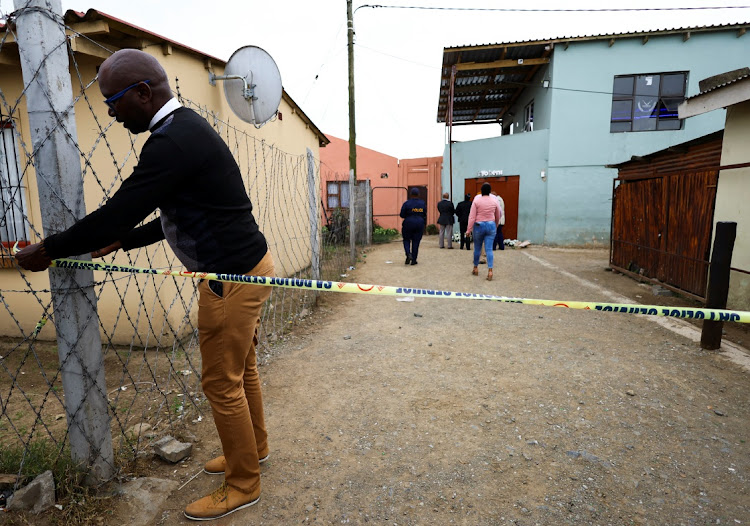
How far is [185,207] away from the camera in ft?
5.47

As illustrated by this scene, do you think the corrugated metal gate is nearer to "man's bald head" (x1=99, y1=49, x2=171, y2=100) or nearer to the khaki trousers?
the khaki trousers

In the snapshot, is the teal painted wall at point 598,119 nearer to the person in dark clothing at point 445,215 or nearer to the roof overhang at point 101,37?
the person in dark clothing at point 445,215

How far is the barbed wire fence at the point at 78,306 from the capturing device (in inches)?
69.7

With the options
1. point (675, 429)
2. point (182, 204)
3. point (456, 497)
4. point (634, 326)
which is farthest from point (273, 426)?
point (634, 326)

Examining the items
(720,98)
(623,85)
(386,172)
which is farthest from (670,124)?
(386,172)

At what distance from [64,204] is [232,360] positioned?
0.99m

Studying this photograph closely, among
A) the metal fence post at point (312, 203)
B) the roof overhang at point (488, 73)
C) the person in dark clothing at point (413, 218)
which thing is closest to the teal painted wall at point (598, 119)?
the roof overhang at point (488, 73)

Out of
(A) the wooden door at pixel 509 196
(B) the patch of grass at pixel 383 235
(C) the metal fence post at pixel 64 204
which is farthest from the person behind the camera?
(B) the patch of grass at pixel 383 235

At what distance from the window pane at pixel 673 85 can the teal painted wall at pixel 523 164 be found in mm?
3446

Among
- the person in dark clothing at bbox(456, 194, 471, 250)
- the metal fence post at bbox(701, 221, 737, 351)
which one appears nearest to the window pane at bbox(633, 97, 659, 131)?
the person in dark clothing at bbox(456, 194, 471, 250)

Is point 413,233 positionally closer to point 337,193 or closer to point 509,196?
point 509,196

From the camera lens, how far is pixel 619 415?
2.82m

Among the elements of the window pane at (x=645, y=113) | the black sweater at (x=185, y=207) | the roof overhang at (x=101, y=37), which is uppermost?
the window pane at (x=645, y=113)

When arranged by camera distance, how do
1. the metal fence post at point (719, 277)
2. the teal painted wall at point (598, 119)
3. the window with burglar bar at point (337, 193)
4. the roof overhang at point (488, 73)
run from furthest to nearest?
the window with burglar bar at point (337, 193) → the roof overhang at point (488, 73) → the teal painted wall at point (598, 119) → the metal fence post at point (719, 277)
